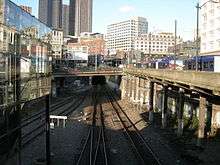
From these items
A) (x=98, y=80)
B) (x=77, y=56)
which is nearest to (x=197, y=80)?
(x=98, y=80)

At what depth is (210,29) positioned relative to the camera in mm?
87438

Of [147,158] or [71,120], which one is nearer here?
[147,158]

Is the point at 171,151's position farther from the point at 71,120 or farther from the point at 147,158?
the point at 71,120

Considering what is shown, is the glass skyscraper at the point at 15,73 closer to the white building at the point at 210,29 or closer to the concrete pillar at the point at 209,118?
the concrete pillar at the point at 209,118

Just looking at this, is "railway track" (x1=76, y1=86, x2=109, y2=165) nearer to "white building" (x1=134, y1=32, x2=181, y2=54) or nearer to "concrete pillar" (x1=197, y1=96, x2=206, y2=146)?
"concrete pillar" (x1=197, y1=96, x2=206, y2=146)

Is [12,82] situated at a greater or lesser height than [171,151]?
greater

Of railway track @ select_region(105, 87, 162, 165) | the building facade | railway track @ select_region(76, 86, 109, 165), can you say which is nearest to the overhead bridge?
the building facade

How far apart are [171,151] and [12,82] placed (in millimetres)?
16895

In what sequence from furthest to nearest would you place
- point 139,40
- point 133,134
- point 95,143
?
point 139,40
point 133,134
point 95,143

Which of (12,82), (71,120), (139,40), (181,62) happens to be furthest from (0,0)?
(139,40)

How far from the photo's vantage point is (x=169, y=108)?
5997 cm

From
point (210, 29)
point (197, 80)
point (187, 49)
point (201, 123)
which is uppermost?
point (210, 29)

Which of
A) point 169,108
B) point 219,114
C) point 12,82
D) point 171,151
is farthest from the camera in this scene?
point 169,108

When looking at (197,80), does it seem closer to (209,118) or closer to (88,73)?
(209,118)
